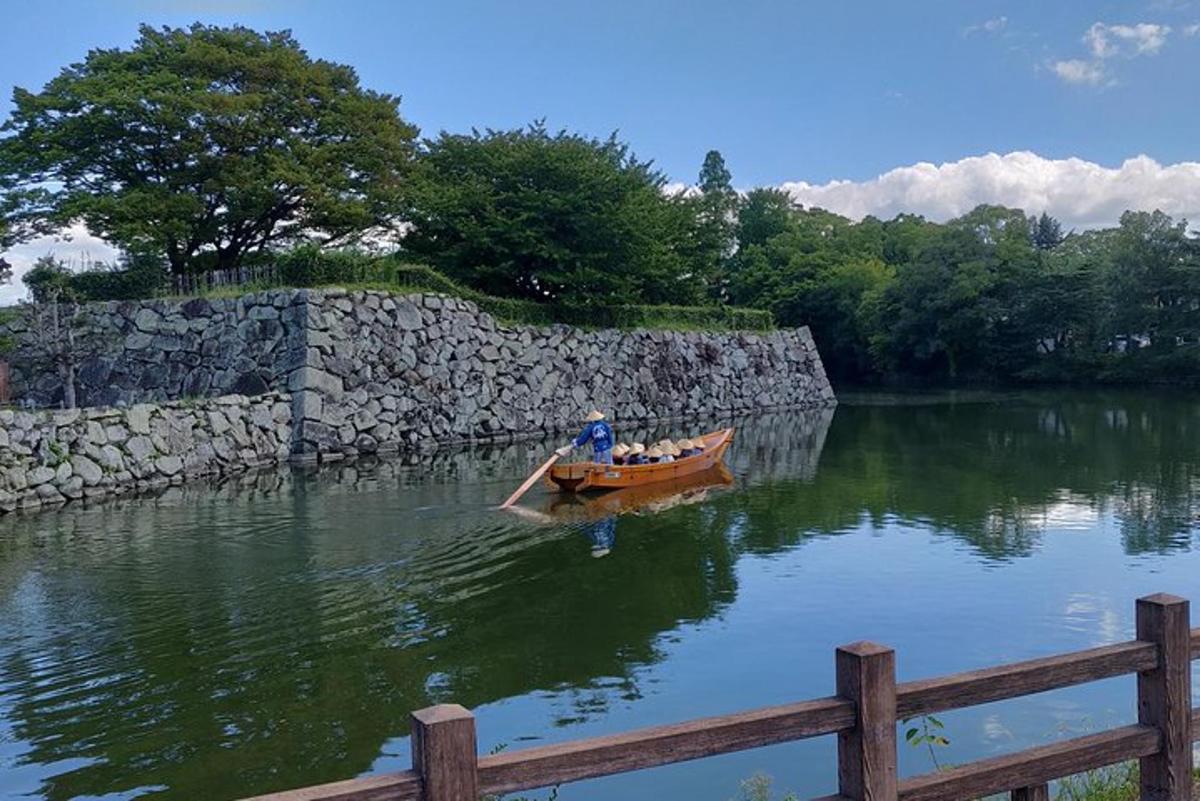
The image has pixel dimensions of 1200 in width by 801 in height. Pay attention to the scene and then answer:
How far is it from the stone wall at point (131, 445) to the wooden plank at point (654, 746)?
13.0 meters

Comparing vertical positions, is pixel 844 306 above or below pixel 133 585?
above

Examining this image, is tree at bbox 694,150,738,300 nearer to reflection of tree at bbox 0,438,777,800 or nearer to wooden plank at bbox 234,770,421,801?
reflection of tree at bbox 0,438,777,800

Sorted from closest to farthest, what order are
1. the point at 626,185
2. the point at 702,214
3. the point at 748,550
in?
the point at 748,550 → the point at 626,185 → the point at 702,214

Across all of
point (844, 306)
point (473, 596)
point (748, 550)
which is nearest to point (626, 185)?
point (748, 550)

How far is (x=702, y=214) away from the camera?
113 ft

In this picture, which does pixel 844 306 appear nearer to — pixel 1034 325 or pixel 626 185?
pixel 1034 325

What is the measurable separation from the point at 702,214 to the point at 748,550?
25833 millimetres

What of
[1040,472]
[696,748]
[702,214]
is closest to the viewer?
[696,748]

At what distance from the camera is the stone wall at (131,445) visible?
1334 centimetres

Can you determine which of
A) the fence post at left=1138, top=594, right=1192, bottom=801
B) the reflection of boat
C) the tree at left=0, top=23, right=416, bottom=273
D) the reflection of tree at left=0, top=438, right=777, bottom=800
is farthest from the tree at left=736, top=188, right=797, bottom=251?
the fence post at left=1138, top=594, right=1192, bottom=801

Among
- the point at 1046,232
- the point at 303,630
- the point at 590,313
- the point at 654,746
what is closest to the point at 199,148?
the point at 590,313

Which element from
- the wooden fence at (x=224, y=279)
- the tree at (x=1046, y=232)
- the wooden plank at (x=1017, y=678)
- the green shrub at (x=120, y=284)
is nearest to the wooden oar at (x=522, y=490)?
the wooden fence at (x=224, y=279)

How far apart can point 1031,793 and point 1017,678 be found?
0.46 meters

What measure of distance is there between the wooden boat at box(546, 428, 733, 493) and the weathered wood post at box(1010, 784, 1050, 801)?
9.86 m
